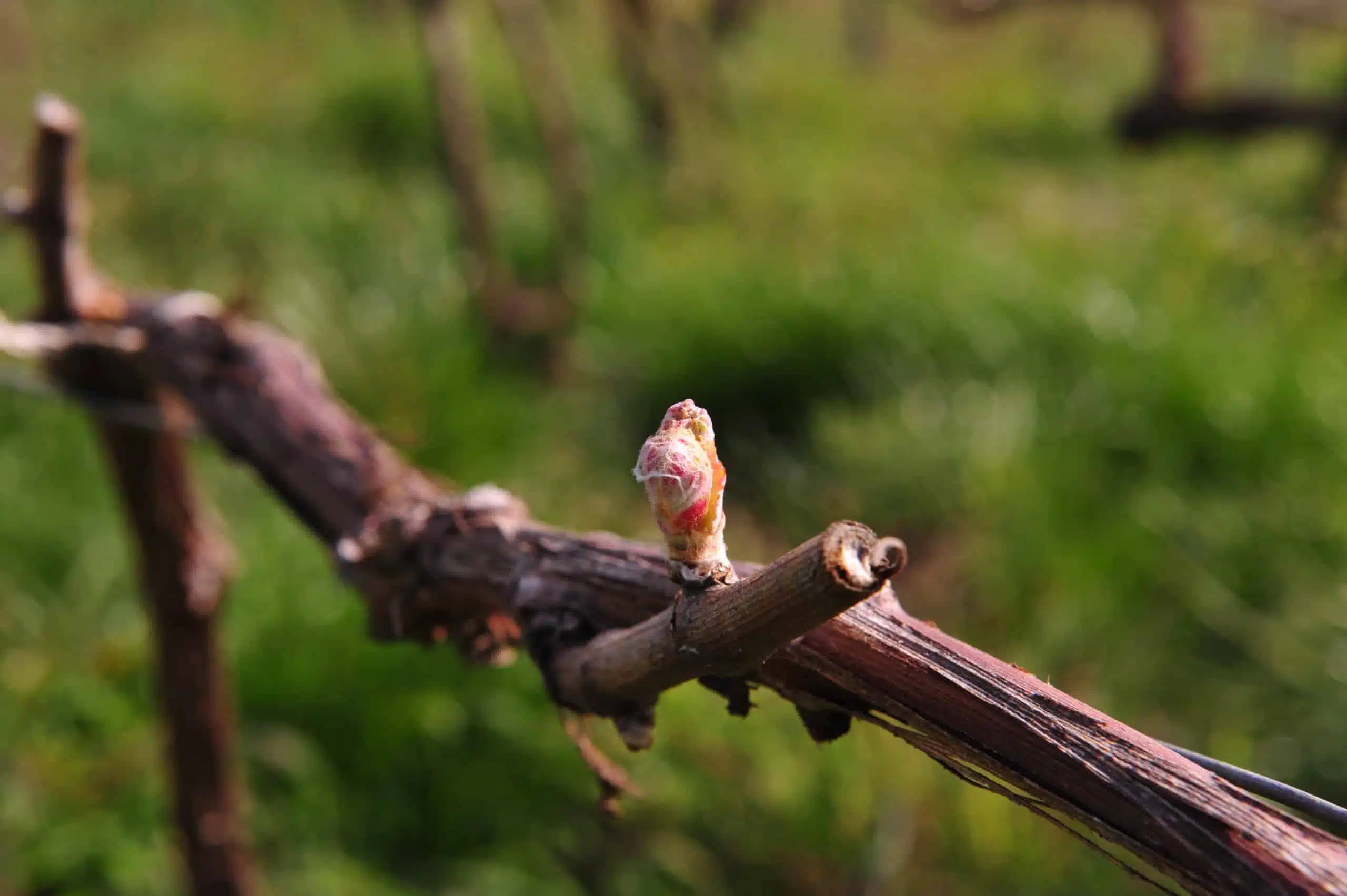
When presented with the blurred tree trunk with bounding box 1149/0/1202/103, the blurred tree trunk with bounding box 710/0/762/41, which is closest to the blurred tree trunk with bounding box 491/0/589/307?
the blurred tree trunk with bounding box 1149/0/1202/103

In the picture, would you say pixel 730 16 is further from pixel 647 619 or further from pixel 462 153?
pixel 647 619

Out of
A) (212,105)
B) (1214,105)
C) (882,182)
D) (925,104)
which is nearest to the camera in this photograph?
(1214,105)

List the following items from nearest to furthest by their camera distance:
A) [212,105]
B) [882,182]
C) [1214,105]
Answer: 1. [1214,105]
2. [882,182]
3. [212,105]

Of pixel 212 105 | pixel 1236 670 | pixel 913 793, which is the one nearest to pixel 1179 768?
pixel 913 793

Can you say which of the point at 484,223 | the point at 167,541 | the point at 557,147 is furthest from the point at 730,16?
the point at 167,541

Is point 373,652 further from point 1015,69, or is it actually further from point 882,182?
point 1015,69

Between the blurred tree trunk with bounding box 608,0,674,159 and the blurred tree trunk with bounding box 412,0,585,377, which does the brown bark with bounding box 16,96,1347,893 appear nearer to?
the blurred tree trunk with bounding box 412,0,585,377

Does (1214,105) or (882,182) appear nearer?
(1214,105)
